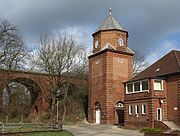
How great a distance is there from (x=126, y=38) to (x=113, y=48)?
394 cm

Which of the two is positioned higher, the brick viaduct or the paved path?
the brick viaduct

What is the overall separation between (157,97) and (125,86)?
21.0ft

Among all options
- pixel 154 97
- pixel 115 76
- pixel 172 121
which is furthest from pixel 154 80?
pixel 115 76

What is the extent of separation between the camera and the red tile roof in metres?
42.3

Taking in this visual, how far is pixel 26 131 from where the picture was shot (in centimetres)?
3042

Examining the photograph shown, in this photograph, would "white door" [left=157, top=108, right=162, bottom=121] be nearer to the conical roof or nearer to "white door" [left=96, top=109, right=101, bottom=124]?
"white door" [left=96, top=109, right=101, bottom=124]

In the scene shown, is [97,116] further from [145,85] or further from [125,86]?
[145,85]

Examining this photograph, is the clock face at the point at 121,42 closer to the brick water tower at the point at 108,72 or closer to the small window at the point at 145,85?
the brick water tower at the point at 108,72

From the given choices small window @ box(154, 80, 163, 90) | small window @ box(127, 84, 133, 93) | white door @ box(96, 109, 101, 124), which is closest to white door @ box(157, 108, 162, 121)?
small window @ box(154, 80, 163, 90)

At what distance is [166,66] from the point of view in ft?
145

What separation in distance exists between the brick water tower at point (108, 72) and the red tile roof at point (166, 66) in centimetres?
771

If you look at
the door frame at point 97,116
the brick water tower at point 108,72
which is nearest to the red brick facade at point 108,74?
the brick water tower at point 108,72

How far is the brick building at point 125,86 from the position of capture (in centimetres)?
4159

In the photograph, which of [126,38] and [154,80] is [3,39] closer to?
[154,80]
